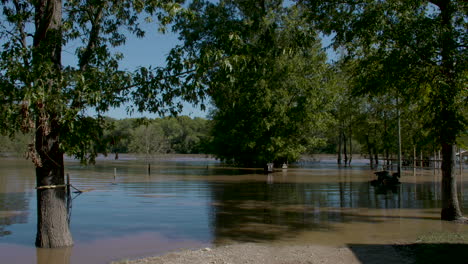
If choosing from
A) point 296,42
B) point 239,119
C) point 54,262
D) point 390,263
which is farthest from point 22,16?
point 239,119

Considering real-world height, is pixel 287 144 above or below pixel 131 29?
below

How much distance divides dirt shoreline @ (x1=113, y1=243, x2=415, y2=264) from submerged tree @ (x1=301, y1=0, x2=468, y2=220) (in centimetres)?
448

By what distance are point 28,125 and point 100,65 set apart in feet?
10.7

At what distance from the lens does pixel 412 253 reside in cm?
916

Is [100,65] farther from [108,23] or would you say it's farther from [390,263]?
[390,263]

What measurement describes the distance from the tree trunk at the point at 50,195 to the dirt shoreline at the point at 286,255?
2033mm

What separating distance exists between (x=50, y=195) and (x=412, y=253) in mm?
8363

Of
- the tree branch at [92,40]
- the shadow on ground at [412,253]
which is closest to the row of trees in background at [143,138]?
the tree branch at [92,40]

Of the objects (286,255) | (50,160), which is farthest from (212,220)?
(50,160)

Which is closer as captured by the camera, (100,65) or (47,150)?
(47,150)

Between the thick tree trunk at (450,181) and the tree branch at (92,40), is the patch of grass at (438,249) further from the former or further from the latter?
the tree branch at (92,40)

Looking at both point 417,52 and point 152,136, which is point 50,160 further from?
point 152,136

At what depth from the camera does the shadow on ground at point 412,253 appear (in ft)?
27.8

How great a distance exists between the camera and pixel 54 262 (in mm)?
9453
